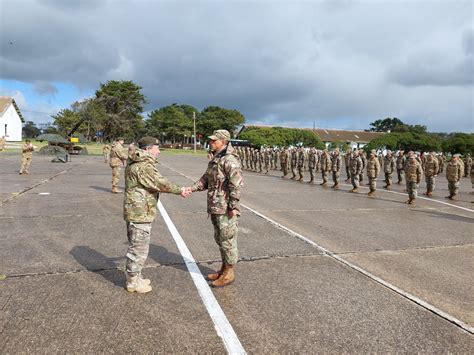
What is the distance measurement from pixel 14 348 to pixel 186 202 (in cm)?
762

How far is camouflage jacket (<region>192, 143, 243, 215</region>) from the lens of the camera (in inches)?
169

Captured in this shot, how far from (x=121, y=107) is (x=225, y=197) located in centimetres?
7895

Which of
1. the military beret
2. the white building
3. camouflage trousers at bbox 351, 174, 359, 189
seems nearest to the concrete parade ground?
the military beret

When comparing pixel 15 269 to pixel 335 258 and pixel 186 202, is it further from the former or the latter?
pixel 186 202

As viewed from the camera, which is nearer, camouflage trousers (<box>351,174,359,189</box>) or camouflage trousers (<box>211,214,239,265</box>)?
camouflage trousers (<box>211,214,239,265</box>)

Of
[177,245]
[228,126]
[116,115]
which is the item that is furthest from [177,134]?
[177,245]

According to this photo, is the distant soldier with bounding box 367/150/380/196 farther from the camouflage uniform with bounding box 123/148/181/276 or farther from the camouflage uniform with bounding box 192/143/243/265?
the camouflage uniform with bounding box 123/148/181/276

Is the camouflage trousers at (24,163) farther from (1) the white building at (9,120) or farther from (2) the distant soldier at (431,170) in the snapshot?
(1) the white building at (9,120)

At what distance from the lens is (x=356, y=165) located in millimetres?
15508

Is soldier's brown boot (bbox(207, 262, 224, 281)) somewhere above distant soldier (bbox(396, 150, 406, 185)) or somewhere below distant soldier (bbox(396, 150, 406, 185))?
below

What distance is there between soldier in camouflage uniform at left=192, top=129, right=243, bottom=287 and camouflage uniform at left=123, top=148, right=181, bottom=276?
0.58m

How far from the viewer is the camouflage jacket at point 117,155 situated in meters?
11.9

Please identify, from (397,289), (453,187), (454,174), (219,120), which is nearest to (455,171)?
(454,174)

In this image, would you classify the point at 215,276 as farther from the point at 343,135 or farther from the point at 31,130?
the point at 31,130
